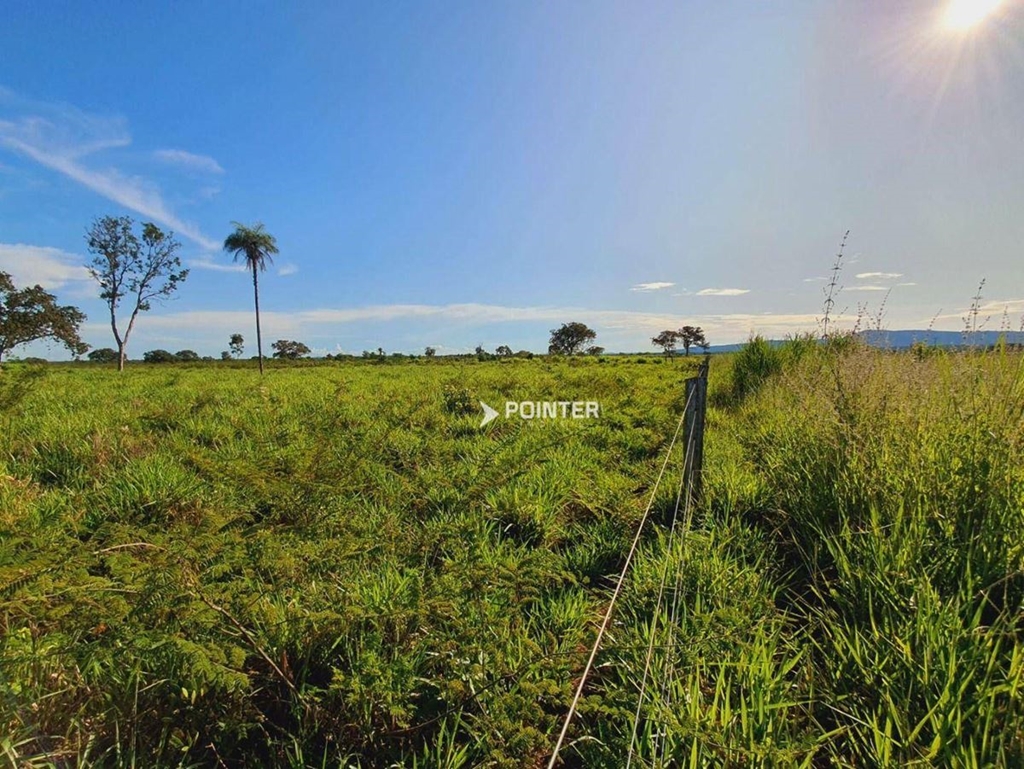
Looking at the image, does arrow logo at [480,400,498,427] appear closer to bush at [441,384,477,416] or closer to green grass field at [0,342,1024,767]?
bush at [441,384,477,416]

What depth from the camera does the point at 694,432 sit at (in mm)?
Result: 3141

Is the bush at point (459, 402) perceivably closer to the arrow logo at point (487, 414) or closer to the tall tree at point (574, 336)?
the arrow logo at point (487, 414)

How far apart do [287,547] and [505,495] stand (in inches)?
73.4

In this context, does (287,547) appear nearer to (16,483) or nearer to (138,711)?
(138,711)

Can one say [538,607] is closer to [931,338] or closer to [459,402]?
[931,338]

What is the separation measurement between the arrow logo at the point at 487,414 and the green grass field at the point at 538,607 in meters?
2.64

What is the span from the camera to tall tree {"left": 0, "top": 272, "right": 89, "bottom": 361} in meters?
30.8

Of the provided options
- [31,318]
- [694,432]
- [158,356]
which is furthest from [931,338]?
[158,356]

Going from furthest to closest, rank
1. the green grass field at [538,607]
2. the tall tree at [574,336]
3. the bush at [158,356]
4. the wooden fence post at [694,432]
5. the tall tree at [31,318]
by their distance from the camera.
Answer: the tall tree at [574,336]
the bush at [158,356]
the tall tree at [31,318]
the wooden fence post at [694,432]
the green grass field at [538,607]

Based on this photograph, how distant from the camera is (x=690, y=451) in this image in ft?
10.6

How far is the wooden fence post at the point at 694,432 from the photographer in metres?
3.20

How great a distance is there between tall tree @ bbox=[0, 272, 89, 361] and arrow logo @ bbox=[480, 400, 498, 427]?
41.1m

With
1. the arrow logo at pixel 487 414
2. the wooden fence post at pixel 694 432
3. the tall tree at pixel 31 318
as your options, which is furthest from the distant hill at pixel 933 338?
the tall tree at pixel 31 318

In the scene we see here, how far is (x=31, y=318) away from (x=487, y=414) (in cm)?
4210
